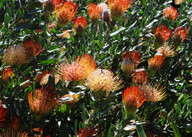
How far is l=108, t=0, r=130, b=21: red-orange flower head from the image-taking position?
124cm

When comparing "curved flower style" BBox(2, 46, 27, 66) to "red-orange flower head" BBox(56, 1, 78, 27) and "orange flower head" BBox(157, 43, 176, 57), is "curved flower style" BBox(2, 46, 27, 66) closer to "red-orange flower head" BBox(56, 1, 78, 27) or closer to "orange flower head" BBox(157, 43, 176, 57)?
"red-orange flower head" BBox(56, 1, 78, 27)

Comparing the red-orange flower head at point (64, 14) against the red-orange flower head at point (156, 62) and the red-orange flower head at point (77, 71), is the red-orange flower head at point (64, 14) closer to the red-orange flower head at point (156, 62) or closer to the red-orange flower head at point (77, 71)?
the red-orange flower head at point (77, 71)

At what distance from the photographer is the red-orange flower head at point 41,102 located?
33.1 inches

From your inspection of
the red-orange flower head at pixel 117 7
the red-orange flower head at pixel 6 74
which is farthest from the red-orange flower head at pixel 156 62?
the red-orange flower head at pixel 6 74

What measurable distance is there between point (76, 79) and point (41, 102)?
24 cm

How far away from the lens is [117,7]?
1260mm

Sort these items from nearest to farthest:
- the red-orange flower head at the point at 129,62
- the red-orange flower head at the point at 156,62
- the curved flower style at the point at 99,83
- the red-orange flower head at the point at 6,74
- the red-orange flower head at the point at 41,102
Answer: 1. the red-orange flower head at the point at 41,102
2. the curved flower style at the point at 99,83
3. the red-orange flower head at the point at 6,74
4. the red-orange flower head at the point at 129,62
5. the red-orange flower head at the point at 156,62

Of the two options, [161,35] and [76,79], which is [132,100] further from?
[161,35]

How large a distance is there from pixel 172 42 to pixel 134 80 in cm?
65

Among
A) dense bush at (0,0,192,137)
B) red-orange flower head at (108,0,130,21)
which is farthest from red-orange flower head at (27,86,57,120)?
red-orange flower head at (108,0,130,21)

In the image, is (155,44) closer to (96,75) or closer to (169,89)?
(169,89)

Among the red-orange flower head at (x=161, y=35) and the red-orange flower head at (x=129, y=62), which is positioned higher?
the red-orange flower head at (x=161, y=35)

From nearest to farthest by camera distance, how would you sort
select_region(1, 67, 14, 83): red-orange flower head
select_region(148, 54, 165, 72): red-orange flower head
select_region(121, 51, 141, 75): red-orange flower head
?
1. select_region(1, 67, 14, 83): red-orange flower head
2. select_region(121, 51, 141, 75): red-orange flower head
3. select_region(148, 54, 165, 72): red-orange flower head

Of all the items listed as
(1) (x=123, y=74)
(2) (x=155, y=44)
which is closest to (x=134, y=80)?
(1) (x=123, y=74)
